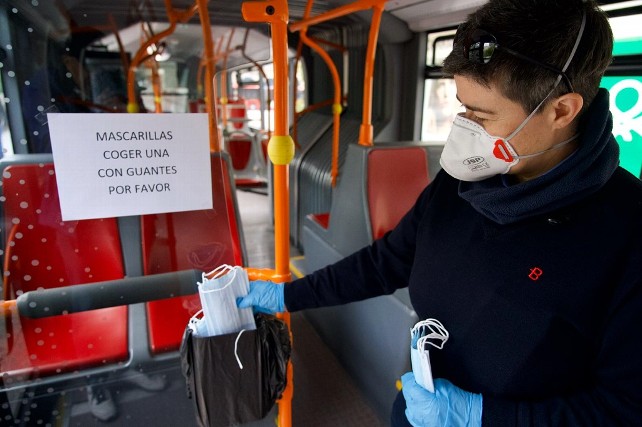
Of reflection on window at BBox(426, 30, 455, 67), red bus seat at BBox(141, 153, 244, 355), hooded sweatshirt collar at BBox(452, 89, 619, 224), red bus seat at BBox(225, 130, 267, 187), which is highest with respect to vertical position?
reflection on window at BBox(426, 30, 455, 67)

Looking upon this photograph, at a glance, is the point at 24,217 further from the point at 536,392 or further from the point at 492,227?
the point at 536,392

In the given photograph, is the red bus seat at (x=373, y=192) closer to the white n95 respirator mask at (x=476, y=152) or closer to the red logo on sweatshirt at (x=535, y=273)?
the white n95 respirator mask at (x=476, y=152)

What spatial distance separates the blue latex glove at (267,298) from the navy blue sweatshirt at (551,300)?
0.48m

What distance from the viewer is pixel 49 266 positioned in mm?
1185

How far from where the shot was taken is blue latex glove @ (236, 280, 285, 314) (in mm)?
1306

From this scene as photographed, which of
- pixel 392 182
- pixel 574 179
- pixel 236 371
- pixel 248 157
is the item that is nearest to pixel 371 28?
pixel 392 182

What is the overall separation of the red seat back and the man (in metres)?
1.54

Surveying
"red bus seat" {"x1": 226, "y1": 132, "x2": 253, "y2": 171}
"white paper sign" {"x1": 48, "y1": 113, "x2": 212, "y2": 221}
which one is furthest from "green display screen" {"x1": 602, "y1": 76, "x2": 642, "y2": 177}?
"red bus seat" {"x1": 226, "y1": 132, "x2": 253, "y2": 171}

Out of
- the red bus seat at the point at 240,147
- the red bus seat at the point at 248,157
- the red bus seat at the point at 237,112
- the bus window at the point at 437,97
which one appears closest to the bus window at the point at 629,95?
the bus window at the point at 437,97

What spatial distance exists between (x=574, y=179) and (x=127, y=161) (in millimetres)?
1015

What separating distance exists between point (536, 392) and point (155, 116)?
1.10 meters

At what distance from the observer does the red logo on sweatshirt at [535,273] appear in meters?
0.86

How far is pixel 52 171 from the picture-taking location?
39.8 inches

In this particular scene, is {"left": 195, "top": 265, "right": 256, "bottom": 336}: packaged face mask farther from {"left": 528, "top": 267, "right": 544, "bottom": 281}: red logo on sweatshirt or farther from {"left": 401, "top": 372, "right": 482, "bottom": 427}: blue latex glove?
{"left": 528, "top": 267, "right": 544, "bottom": 281}: red logo on sweatshirt
